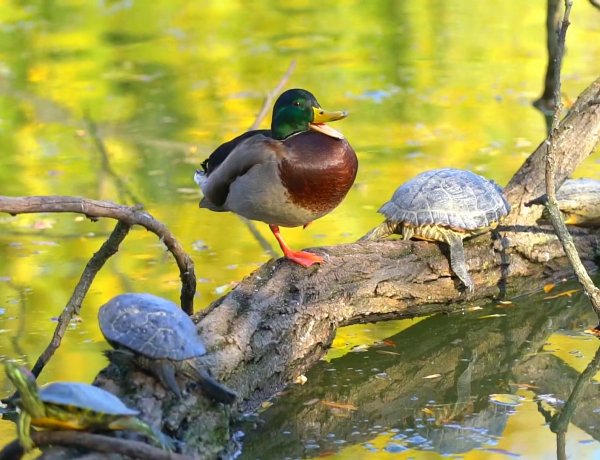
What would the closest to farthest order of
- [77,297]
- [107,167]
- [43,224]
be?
[77,297]
[43,224]
[107,167]

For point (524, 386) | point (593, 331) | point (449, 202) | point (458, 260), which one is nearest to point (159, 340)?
point (524, 386)

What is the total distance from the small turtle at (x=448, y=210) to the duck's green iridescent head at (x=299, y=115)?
913mm

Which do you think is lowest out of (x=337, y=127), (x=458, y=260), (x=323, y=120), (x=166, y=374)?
Answer: (x=337, y=127)

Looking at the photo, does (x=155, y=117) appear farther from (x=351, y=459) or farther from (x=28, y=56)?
(x=351, y=459)

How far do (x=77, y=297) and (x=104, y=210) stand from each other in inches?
16.0

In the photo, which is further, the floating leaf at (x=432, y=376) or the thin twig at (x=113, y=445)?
the floating leaf at (x=432, y=376)

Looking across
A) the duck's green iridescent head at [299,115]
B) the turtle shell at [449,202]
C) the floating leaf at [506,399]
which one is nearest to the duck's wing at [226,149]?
the duck's green iridescent head at [299,115]

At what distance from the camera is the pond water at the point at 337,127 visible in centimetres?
433

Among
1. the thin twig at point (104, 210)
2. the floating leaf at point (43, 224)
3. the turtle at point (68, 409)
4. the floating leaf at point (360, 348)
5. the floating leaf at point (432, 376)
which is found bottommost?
the floating leaf at point (43, 224)

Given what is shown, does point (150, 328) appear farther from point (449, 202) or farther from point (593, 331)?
point (593, 331)

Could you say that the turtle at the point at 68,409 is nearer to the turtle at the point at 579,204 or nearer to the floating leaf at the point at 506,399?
the floating leaf at the point at 506,399

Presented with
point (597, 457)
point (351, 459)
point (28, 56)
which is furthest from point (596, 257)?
point (28, 56)

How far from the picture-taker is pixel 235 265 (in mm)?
5996

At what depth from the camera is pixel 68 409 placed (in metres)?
3.34
